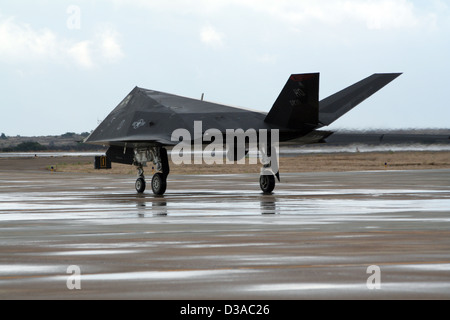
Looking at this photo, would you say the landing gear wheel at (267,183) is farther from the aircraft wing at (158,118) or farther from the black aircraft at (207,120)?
the aircraft wing at (158,118)

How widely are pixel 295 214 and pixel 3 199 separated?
40.0 feet

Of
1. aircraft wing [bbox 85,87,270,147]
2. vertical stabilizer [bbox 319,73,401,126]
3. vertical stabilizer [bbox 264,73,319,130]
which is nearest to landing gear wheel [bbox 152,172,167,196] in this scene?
aircraft wing [bbox 85,87,270,147]

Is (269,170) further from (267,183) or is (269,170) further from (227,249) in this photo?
(227,249)

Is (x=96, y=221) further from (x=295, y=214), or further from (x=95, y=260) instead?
(x=95, y=260)

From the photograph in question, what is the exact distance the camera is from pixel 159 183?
98.4 feet

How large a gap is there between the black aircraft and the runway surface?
114 inches

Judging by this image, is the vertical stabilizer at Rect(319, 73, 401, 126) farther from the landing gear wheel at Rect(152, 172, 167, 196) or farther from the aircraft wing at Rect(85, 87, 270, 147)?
the landing gear wheel at Rect(152, 172, 167, 196)

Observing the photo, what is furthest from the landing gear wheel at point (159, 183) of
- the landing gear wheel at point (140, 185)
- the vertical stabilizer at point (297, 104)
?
the vertical stabilizer at point (297, 104)

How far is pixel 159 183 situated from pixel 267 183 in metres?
3.86

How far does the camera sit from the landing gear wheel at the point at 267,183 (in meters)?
30.1

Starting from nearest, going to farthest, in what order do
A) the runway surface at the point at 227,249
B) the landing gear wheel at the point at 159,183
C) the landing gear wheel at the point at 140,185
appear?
the runway surface at the point at 227,249
the landing gear wheel at the point at 159,183
the landing gear wheel at the point at 140,185

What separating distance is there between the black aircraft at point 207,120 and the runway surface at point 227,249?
2.89 meters
